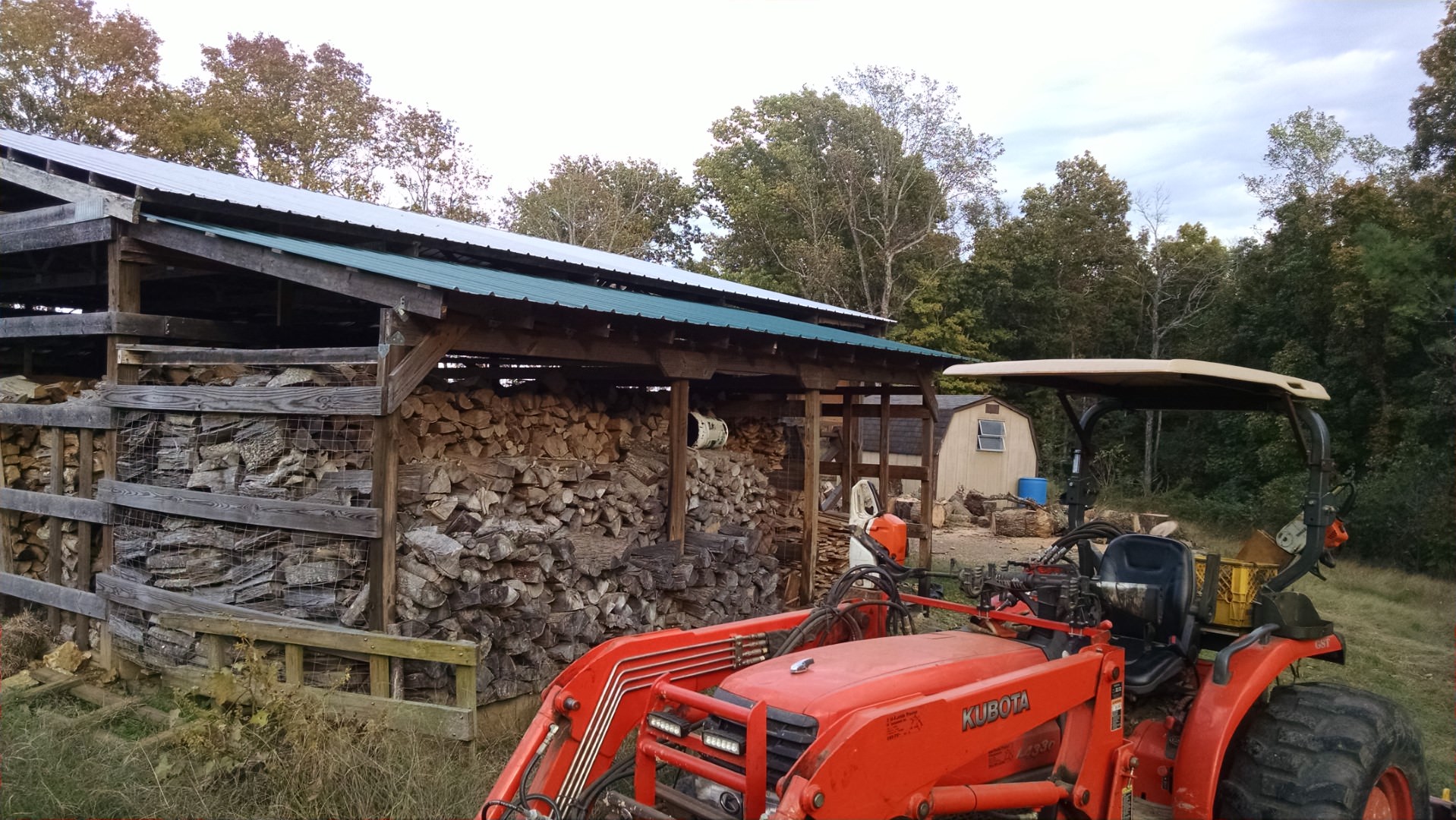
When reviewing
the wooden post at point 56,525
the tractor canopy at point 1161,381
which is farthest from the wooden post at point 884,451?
the wooden post at point 56,525

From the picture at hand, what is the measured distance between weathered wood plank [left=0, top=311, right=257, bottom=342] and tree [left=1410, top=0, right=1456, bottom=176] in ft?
66.9

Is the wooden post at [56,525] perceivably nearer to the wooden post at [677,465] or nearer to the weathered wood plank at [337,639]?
the weathered wood plank at [337,639]

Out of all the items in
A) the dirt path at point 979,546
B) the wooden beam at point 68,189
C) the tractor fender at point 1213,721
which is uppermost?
the wooden beam at point 68,189

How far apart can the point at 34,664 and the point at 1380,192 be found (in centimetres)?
2301

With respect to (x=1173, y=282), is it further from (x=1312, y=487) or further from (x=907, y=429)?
(x=1312, y=487)

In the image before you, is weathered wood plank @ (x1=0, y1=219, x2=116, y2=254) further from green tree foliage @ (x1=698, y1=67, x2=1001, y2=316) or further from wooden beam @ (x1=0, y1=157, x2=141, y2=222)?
green tree foliage @ (x1=698, y1=67, x2=1001, y2=316)

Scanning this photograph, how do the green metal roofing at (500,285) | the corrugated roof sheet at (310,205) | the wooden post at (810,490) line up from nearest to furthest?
the green metal roofing at (500,285), the corrugated roof sheet at (310,205), the wooden post at (810,490)

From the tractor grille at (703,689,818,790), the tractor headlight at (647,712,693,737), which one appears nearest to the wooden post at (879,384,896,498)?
the tractor headlight at (647,712,693,737)

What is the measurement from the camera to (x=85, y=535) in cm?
691

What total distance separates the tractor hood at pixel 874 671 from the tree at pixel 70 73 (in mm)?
24702

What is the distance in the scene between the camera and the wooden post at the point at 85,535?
6875mm

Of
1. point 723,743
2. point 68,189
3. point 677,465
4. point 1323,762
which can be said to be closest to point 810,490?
point 677,465

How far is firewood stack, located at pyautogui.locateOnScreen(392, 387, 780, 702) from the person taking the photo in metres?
Result: 6.02

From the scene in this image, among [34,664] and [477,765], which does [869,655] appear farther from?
[34,664]
